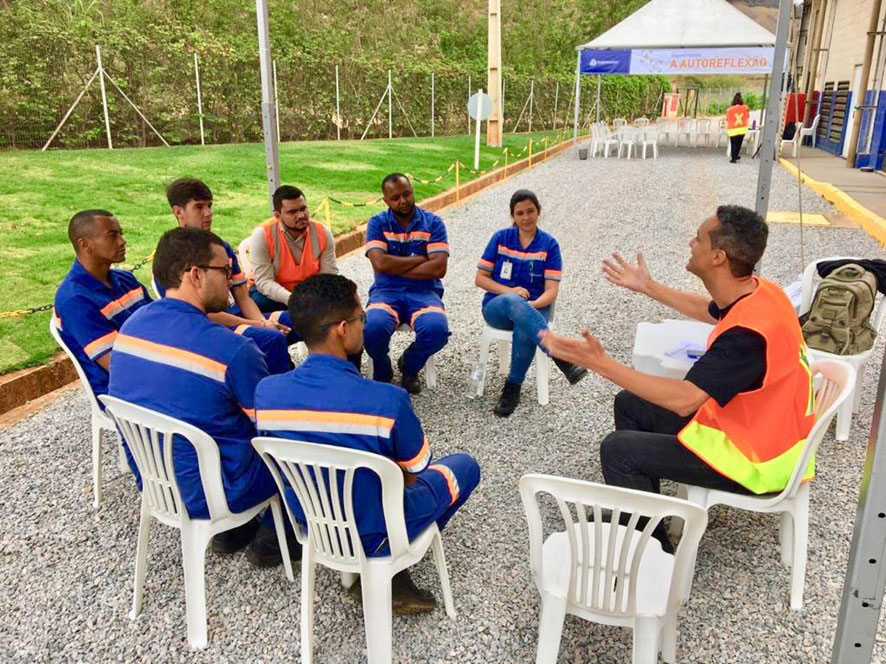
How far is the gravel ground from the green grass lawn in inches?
67.4

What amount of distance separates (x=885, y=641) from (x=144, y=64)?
14856 mm

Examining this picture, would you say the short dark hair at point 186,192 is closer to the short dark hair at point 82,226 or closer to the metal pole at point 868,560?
the short dark hair at point 82,226

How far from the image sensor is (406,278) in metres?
4.54

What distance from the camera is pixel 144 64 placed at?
13.6 m

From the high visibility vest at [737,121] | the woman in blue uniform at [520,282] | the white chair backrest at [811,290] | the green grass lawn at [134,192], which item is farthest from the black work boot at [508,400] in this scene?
the high visibility vest at [737,121]

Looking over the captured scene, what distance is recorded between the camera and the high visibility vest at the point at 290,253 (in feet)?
14.5

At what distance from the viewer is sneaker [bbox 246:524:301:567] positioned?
2840 millimetres

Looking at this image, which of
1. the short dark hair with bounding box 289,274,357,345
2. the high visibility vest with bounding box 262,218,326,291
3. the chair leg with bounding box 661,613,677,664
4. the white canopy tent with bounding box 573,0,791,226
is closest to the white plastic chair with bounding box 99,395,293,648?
the short dark hair with bounding box 289,274,357,345

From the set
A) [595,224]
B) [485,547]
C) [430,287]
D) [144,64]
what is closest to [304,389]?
[485,547]

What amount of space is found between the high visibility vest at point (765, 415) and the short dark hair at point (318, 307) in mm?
1299

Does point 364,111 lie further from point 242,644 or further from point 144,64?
point 242,644

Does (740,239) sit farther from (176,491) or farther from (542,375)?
(176,491)

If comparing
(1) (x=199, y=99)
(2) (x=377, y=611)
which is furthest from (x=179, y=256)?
(1) (x=199, y=99)

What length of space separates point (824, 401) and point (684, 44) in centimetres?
1656
